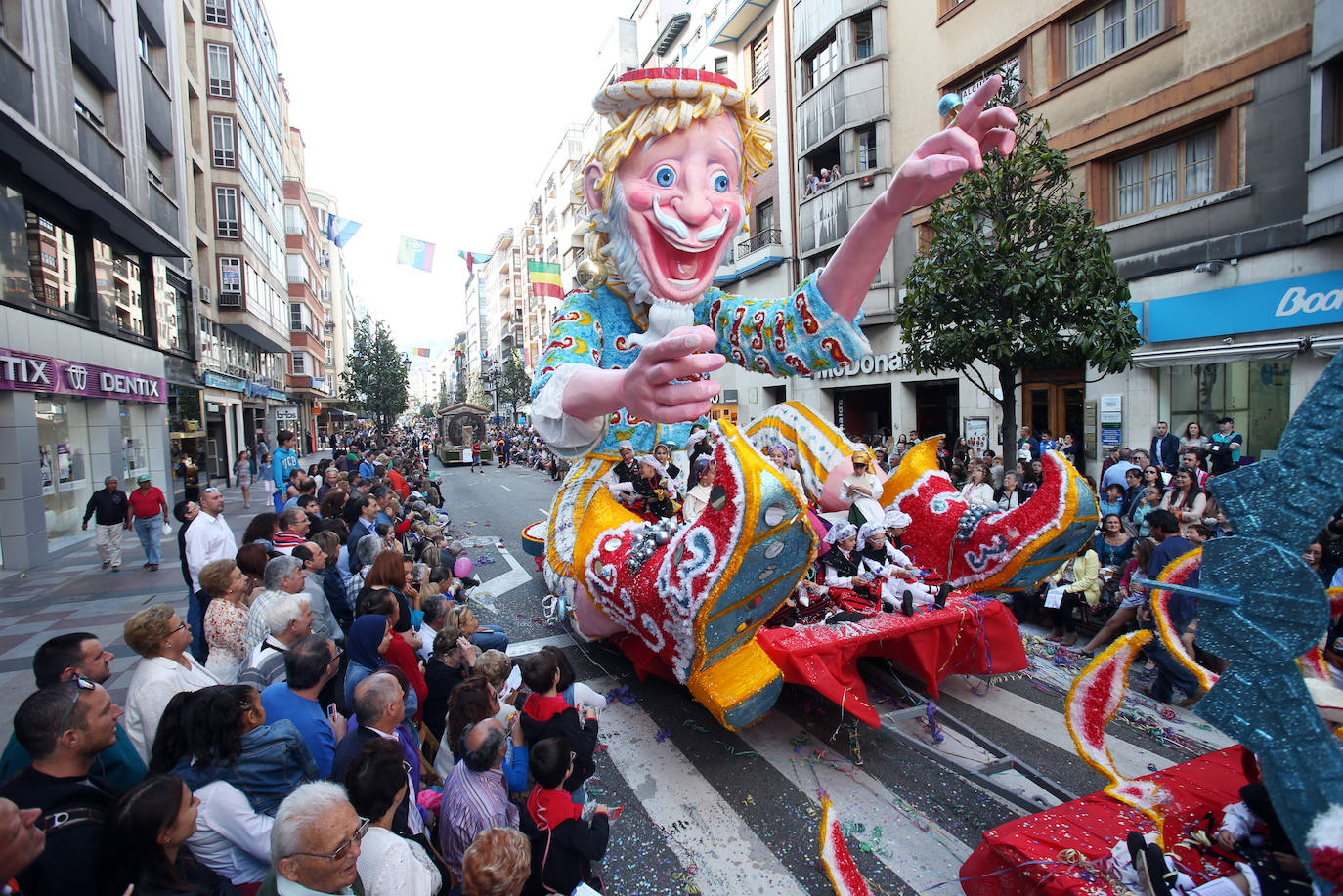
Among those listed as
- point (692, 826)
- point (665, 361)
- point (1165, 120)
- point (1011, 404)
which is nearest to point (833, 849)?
point (692, 826)

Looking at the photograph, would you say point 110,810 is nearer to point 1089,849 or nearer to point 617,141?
point 1089,849

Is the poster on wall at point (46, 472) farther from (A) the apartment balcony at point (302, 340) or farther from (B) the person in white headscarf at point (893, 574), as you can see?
(A) the apartment balcony at point (302, 340)

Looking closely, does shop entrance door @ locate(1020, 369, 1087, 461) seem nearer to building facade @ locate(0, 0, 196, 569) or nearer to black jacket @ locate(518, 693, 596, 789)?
black jacket @ locate(518, 693, 596, 789)

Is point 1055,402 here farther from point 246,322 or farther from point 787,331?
point 246,322

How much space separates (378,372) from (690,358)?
35292 millimetres

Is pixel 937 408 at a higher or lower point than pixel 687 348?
lower

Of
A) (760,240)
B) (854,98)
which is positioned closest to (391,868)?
(854,98)

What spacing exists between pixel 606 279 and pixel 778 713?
116 inches

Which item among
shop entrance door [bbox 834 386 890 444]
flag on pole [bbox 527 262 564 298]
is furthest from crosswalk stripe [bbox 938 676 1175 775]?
flag on pole [bbox 527 262 564 298]

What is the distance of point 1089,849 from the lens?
2154mm

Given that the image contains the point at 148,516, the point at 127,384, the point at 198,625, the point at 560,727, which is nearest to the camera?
the point at 560,727

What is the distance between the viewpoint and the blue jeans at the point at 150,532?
8344 mm

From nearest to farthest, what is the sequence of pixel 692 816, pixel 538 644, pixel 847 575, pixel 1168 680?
1. pixel 692 816
2. pixel 847 575
3. pixel 1168 680
4. pixel 538 644

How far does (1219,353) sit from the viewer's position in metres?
9.55
